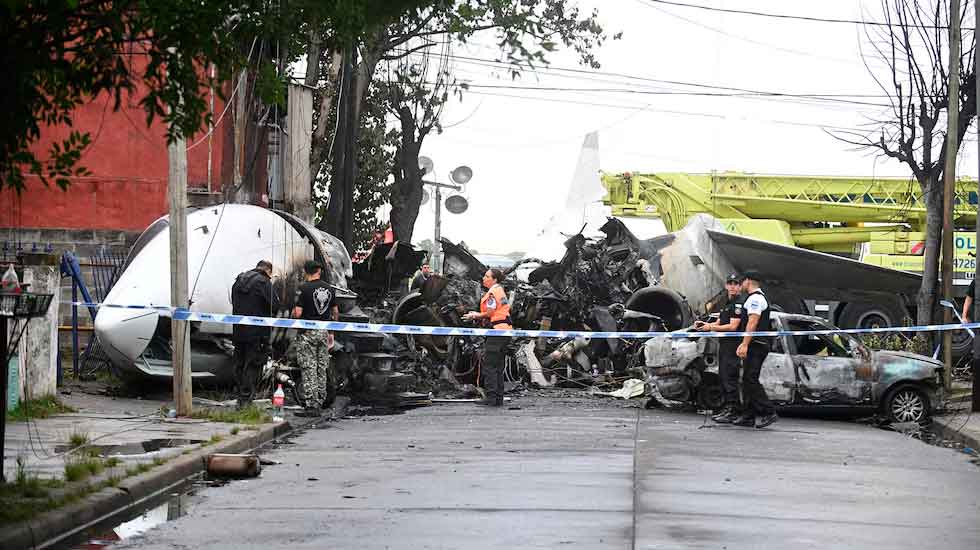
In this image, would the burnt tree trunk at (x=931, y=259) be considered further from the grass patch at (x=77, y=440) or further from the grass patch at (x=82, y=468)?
the grass patch at (x=82, y=468)

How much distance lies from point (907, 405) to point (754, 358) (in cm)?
230

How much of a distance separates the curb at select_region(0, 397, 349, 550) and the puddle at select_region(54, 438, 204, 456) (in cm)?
37

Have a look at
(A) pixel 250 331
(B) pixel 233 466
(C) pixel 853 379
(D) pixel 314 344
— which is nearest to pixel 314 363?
(D) pixel 314 344

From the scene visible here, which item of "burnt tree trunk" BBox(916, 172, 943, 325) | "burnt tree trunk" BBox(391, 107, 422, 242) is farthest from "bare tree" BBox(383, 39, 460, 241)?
"burnt tree trunk" BBox(916, 172, 943, 325)

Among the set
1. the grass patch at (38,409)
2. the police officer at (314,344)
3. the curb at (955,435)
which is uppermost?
the police officer at (314,344)

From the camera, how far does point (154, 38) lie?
23.9 ft

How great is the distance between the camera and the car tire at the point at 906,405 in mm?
16125

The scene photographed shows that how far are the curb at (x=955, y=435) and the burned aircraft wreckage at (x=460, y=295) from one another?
278cm

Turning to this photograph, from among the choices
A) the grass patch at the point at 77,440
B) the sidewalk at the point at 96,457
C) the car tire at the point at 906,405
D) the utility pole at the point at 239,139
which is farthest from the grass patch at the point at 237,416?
the utility pole at the point at 239,139

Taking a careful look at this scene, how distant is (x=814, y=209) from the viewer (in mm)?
31609

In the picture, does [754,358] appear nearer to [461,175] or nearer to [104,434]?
[104,434]

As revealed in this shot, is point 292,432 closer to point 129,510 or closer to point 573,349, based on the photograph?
point 129,510

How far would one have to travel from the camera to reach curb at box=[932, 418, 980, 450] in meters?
13.7

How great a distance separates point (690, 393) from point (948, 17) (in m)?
7.74
